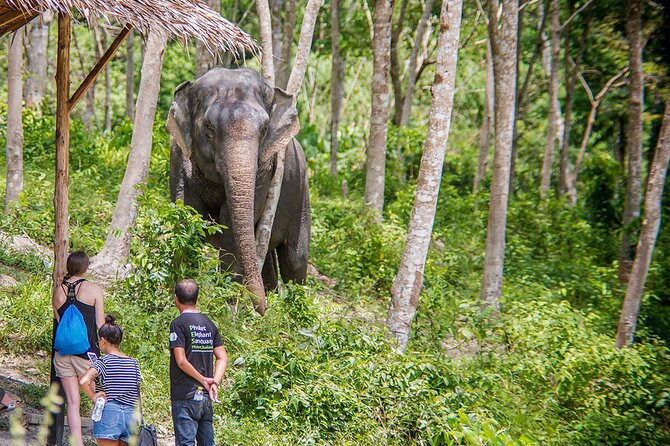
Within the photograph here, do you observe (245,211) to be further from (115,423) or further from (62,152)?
(115,423)

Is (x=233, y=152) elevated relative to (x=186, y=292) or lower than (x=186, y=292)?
elevated

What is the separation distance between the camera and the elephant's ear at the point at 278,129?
9.09 metres

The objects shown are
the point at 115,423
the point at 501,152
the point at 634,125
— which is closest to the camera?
the point at 115,423

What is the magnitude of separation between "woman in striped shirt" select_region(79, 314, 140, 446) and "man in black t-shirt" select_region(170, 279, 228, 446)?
0.24 metres

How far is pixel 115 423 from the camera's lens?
543 cm

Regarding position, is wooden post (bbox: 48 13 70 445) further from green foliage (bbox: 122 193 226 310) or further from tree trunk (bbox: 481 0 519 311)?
tree trunk (bbox: 481 0 519 311)

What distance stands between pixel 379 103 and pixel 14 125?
16.6 ft

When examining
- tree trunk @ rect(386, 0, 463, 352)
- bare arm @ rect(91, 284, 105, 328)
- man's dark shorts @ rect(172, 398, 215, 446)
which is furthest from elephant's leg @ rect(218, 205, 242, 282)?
man's dark shorts @ rect(172, 398, 215, 446)

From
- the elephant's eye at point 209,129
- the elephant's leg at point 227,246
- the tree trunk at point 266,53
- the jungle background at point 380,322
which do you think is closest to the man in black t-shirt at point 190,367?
the jungle background at point 380,322

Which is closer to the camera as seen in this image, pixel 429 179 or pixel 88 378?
pixel 88 378

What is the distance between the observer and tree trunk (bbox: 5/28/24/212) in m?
11.4

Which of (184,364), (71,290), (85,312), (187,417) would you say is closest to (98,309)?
(85,312)

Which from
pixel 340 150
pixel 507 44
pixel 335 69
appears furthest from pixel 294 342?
pixel 340 150

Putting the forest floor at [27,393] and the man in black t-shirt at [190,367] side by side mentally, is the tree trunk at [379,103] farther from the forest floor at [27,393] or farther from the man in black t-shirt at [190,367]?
the man in black t-shirt at [190,367]
